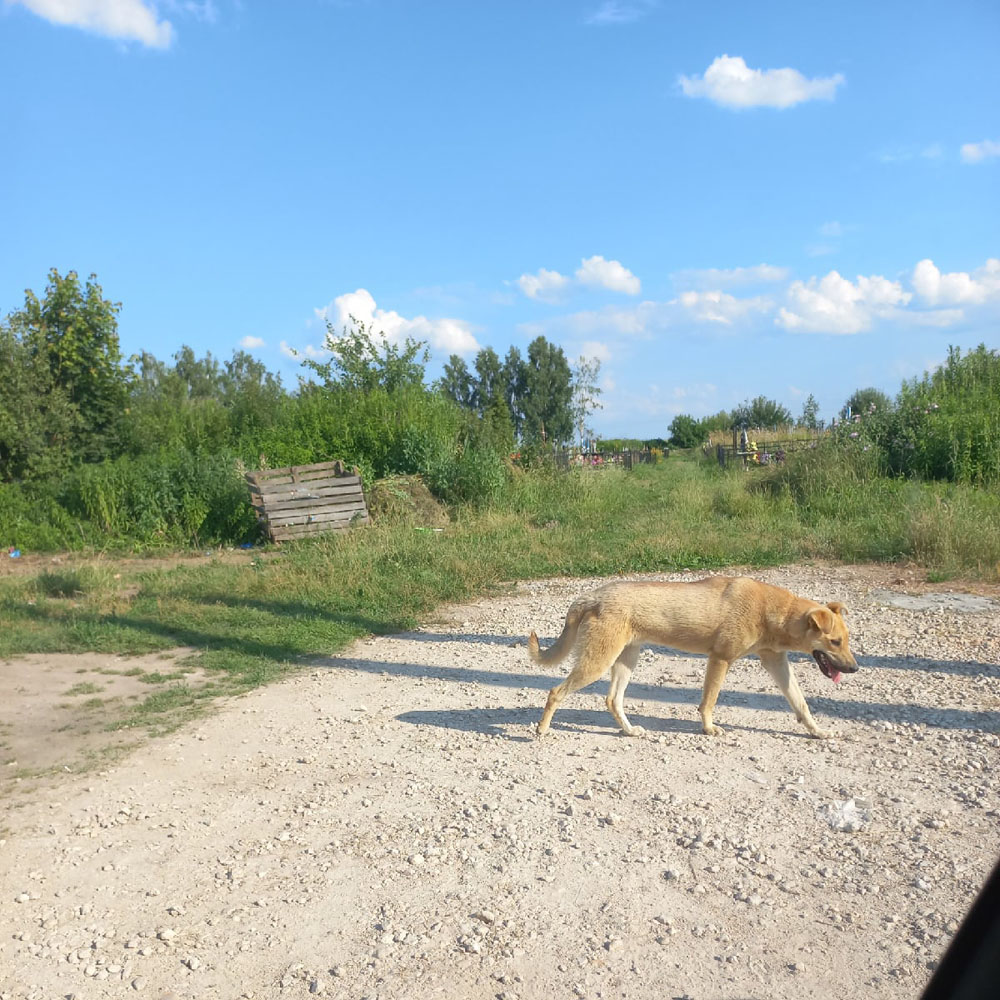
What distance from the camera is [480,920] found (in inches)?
138

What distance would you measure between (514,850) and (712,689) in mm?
2092

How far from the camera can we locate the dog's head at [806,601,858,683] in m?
5.44

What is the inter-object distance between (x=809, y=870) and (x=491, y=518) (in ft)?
37.7

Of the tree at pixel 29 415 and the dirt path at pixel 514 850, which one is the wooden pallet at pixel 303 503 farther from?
the dirt path at pixel 514 850

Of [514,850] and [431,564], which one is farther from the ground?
[431,564]

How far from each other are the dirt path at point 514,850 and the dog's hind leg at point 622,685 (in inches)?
5.4

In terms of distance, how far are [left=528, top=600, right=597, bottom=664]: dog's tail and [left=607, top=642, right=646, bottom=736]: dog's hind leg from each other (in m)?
0.41

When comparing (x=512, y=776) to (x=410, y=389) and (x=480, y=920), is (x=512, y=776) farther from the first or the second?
(x=410, y=389)

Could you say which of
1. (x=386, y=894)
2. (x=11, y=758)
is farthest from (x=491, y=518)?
(x=386, y=894)

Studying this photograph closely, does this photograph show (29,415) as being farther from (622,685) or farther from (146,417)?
(622,685)

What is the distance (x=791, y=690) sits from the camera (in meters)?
5.60

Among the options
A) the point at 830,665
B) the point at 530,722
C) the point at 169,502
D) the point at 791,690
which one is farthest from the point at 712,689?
the point at 169,502

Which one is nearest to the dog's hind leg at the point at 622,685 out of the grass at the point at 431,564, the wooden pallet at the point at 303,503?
the grass at the point at 431,564

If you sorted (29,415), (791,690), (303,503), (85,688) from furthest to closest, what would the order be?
(29,415) → (303,503) → (85,688) → (791,690)
